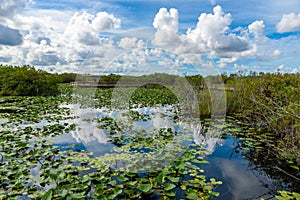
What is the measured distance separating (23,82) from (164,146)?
12651 mm

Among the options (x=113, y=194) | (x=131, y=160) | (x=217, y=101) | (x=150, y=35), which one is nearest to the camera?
(x=113, y=194)

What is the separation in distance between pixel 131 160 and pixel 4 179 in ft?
6.14

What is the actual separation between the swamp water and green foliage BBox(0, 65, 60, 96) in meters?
7.83

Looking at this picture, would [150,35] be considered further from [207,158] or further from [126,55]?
[207,158]

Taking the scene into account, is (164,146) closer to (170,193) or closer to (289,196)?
(170,193)

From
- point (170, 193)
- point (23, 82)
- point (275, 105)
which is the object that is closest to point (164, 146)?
point (170, 193)

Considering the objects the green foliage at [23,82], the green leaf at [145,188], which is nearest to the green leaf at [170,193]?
the green leaf at [145,188]

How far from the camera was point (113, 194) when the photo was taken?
2689mm

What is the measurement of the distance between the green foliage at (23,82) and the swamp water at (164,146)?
7.83 metres

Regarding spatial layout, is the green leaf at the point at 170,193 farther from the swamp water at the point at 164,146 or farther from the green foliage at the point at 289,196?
the green foliage at the point at 289,196

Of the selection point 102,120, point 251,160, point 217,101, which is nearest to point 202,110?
point 217,101

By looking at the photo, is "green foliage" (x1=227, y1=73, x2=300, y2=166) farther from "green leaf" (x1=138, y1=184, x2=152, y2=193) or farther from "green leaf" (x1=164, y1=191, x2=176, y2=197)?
"green leaf" (x1=138, y1=184, x2=152, y2=193)

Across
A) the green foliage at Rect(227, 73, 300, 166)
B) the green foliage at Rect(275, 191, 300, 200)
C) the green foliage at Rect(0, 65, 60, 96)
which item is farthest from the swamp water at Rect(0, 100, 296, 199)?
the green foliage at Rect(0, 65, 60, 96)

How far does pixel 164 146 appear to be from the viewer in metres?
4.75
